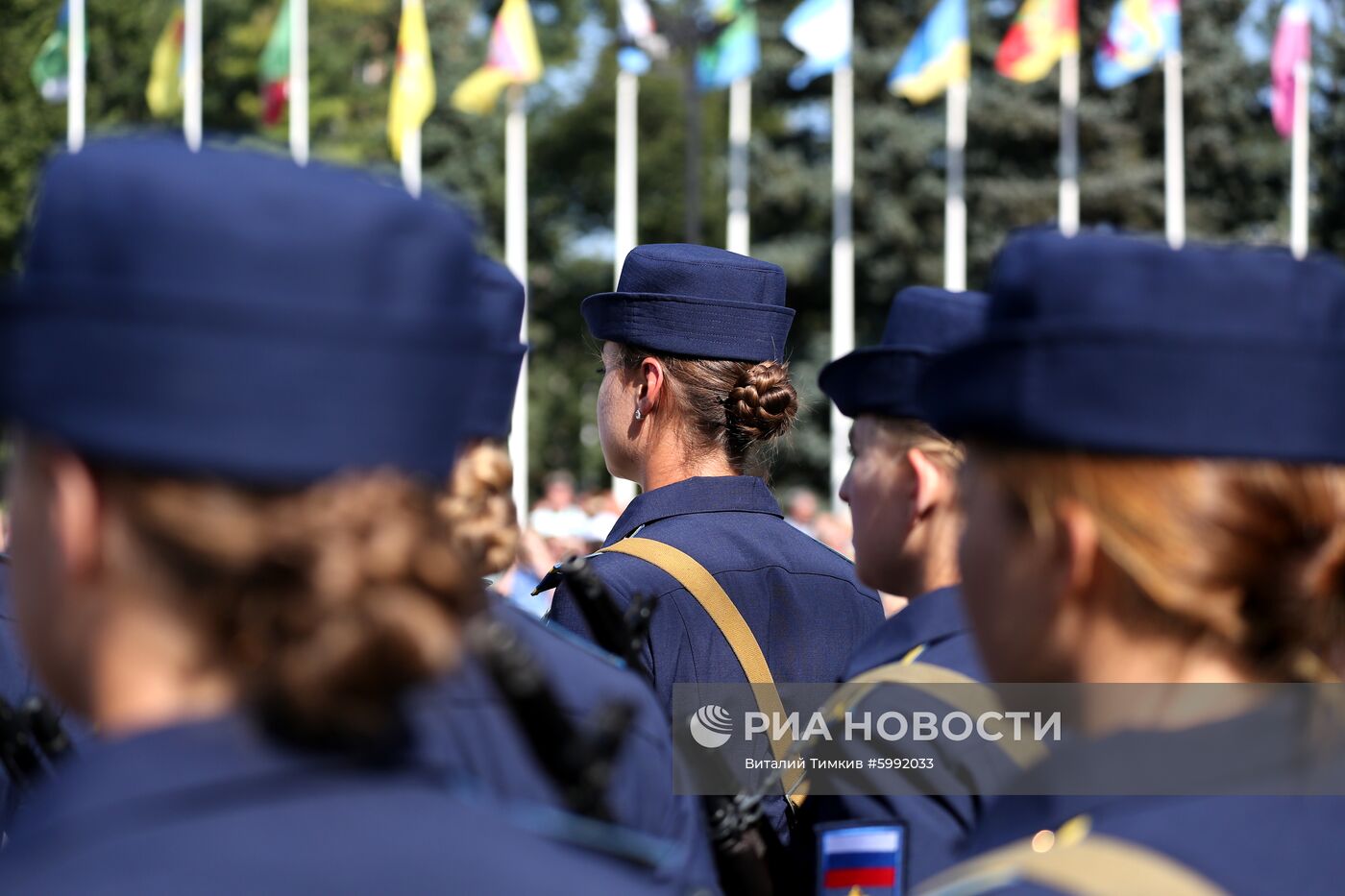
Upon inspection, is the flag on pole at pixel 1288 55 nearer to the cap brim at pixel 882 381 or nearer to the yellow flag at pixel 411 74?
the yellow flag at pixel 411 74

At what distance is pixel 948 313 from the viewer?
9.82ft

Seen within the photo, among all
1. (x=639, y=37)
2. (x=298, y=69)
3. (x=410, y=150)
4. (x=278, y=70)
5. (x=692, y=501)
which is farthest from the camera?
(x=298, y=69)

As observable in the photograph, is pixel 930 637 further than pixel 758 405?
No

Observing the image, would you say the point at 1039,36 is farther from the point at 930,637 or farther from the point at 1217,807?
the point at 1217,807

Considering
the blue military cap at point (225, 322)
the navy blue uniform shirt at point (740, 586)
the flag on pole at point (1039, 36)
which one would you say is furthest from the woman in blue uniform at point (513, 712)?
the flag on pole at point (1039, 36)

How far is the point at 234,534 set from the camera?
4.43 ft

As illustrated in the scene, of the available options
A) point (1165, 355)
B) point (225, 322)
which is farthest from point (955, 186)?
point (225, 322)

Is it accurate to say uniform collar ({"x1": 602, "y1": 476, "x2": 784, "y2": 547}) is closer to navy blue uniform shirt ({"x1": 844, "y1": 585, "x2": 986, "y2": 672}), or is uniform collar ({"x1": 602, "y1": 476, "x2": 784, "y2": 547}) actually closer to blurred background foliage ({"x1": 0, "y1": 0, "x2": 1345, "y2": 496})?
navy blue uniform shirt ({"x1": 844, "y1": 585, "x2": 986, "y2": 672})

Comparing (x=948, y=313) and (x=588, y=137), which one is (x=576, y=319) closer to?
(x=588, y=137)

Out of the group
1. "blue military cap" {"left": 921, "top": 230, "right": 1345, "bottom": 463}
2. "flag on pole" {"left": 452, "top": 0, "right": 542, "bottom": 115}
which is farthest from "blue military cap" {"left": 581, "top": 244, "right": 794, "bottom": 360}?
"flag on pole" {"left": 452, "top": 0, "right": 542, "bottom": 115}

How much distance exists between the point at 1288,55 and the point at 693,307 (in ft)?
80.8

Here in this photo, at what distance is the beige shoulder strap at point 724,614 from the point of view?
3.57 m

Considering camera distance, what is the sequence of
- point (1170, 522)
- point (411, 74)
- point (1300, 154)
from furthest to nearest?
1. point (1300, 154)
2. point (411, 74)
3. point (1170, 522)

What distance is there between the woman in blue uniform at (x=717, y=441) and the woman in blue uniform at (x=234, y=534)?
87.0 inches
